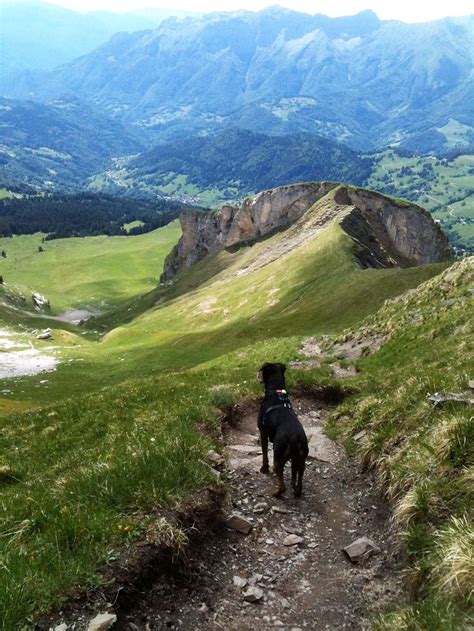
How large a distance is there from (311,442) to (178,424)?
4595 millimetres

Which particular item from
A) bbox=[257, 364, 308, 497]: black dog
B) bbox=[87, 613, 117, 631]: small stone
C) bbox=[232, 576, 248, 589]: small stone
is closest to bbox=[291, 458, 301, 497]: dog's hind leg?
bbox=[257, 364, 308, 497]: black dog

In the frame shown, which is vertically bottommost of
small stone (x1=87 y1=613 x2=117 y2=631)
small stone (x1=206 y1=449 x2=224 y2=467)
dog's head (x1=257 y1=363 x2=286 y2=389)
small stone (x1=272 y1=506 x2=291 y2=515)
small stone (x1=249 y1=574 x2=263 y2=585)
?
small stone (x1=272 y1=506 x2=291 y2=515)

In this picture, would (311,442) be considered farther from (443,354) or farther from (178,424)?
(443,354)

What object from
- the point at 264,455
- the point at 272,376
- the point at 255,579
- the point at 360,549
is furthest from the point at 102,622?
the point at 272,376

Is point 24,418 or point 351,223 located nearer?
point 24,418

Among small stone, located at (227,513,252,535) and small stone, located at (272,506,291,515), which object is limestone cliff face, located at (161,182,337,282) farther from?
small stone, located at (227,513,252,535)

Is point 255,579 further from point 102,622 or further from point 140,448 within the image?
point 140,448

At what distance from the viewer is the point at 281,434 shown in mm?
11750

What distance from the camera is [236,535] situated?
9.91 m

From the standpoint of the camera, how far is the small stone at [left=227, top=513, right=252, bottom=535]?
32.9 ft

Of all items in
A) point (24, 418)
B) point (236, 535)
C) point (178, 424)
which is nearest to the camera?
point (236, 535)

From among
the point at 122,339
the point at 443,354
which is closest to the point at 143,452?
the point at 443,354

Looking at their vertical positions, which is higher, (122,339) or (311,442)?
(311,442)

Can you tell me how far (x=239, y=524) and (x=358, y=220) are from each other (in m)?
117
